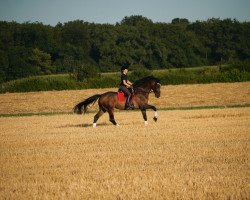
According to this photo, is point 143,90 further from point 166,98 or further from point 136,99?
point 166,98

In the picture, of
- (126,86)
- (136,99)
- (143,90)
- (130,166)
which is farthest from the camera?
(143,90)

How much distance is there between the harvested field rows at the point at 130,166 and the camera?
7.71 meters

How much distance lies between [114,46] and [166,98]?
139 ft

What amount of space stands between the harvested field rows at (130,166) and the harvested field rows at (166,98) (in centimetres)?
2333

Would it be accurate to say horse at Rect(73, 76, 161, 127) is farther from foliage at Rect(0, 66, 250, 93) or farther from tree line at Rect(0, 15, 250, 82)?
tree line at Rect(0, 15, 250, 82)

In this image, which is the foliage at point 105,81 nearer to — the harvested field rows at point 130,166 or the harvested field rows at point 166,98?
the harvested field rows at point 166,98

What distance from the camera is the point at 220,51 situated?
299 feet

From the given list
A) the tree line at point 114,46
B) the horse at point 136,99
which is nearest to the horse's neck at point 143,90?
the horse at point 136,99

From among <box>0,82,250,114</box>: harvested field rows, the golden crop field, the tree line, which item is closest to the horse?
the golden crop field

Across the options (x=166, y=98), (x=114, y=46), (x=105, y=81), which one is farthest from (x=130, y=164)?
(x=114, y=46)

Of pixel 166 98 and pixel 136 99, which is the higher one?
pixel 136 99

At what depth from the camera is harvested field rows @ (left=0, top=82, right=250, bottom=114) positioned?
39188 millimetres

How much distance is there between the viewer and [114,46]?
82875 millimetres

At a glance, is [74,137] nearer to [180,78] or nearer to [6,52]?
[180,78]
